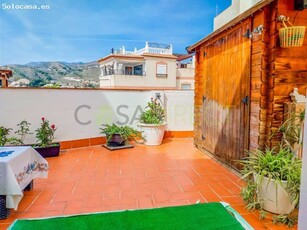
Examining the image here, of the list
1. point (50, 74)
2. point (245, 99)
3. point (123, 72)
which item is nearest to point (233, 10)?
point (245, 99)

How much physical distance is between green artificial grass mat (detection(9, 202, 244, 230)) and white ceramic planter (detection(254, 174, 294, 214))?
0.39 metres

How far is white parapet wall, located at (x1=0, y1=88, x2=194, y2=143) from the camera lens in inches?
169

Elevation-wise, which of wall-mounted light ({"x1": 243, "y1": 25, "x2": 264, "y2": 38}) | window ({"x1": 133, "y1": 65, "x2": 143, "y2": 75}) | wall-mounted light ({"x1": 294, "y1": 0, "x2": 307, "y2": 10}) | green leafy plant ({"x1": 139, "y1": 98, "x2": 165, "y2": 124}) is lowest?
green leafy plant ({"x1": 139, "y1": 98, "x2": 165, "y2": 124})

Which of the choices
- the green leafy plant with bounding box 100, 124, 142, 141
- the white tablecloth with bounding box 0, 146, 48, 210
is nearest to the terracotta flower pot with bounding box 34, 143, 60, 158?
the green leafy plant with bounding box 100, 124, 142, 141

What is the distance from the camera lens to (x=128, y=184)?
2.98 meters

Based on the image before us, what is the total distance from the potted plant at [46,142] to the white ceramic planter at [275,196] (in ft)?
11.3

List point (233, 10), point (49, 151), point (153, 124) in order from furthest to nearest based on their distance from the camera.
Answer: point (233, 10) < point (153, 124) < point (49, 151)

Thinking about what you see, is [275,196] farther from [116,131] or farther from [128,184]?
[116,131]

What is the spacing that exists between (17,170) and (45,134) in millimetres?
2129

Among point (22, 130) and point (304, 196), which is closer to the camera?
point (304, 196)

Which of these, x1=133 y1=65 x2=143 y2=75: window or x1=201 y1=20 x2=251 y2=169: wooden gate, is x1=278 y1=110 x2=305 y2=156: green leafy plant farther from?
x1=133 y1=65 x2=143 y2=75: window

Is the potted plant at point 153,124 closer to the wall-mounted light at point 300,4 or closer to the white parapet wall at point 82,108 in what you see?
the white parapet wall at point 82,108

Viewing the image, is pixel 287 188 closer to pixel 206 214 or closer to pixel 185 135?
pixel 206 214

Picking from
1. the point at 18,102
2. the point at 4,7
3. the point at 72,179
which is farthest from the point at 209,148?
the point at 4,7
